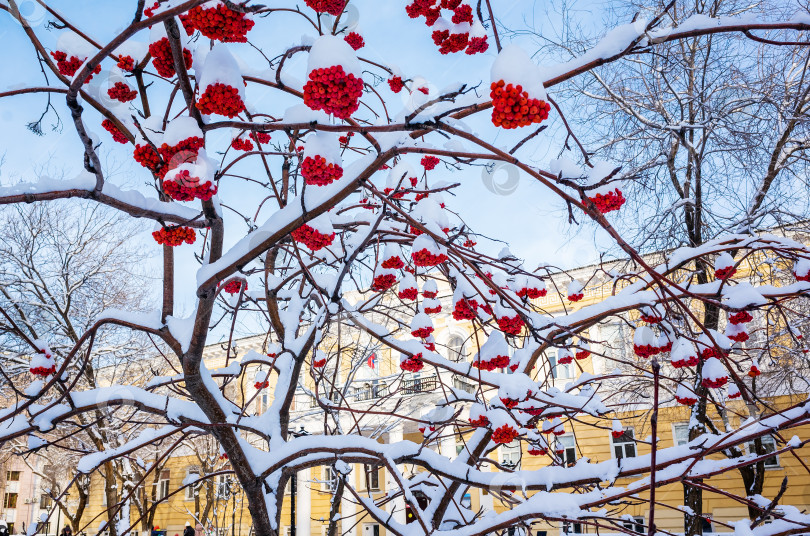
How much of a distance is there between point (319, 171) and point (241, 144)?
1.63 m

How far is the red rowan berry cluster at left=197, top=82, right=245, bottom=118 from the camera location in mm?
1959

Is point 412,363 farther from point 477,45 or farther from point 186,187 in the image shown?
point 186,187

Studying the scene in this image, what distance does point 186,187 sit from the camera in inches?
80.8

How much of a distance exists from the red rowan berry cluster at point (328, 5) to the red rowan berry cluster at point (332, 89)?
3.16 ft

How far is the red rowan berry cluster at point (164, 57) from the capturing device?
245 centimetres

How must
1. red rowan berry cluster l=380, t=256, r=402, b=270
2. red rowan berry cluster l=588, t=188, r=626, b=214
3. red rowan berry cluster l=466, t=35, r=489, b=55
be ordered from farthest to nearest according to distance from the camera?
red rowan berry cluster l=380, t=256, r=402, b=270, red rowan berry cluster l=466, t=35, r=489, b=55, red rowan berry cluster l=588, t=188, r=626, b=214

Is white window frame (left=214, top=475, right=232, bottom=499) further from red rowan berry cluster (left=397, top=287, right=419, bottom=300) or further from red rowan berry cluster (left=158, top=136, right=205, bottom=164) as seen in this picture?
red rowan berry cluster (left=158, top=136, right=205, bottom=164)

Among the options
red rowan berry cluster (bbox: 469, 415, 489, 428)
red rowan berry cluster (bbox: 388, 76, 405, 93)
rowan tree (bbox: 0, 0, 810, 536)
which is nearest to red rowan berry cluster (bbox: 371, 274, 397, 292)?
rowan tree (bbox: 0, 0, 810, 536)

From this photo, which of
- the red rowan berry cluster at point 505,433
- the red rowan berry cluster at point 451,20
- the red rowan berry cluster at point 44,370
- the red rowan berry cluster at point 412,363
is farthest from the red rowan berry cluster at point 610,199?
the red rowan berry cluster at point 44,370

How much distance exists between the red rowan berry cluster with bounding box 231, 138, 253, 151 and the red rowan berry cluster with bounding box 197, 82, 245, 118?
1486 mm

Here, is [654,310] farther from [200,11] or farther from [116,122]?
[116,122]

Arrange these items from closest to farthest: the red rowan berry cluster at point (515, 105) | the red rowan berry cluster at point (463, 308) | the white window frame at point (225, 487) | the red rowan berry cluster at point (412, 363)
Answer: the red rowan berry cluster at point (515, 105) < the red rowan berry cluster at point (463, 308) < the red rowan berry cluster at point (412, 363) < the white window frame at point (225, 487)

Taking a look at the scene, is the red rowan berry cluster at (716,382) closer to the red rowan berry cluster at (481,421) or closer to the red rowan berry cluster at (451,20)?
the red rowan berry cluster at (481,421)

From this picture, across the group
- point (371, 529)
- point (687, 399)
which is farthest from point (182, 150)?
point (371, 529)
